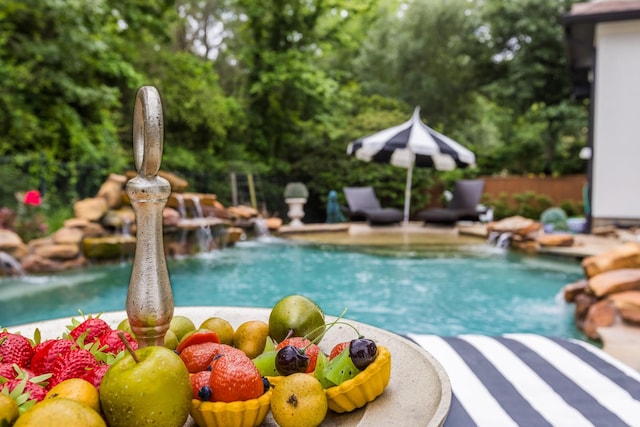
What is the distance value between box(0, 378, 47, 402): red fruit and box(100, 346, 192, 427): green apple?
0.32ft

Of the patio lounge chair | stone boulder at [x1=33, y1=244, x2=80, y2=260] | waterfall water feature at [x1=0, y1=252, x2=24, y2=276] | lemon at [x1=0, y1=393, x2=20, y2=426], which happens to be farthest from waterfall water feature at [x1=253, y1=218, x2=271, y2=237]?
lemon at [x1=0, y1=393, x2=20, y2=426]

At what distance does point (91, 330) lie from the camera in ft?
3.07

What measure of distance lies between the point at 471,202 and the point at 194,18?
12367mm

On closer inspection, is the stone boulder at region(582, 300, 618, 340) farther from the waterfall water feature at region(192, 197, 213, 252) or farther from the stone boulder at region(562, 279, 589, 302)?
the waterfall water feature at region(192, 197, 213, 252)

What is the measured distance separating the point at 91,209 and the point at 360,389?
8078 mm

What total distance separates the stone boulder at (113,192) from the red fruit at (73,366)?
814 cm

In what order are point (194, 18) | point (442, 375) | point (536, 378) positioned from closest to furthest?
point (442, 375) → point (536, 378) → point (194, 18)

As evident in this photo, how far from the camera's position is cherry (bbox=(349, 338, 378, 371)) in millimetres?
820

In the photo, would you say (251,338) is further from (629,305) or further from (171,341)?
(629,305)

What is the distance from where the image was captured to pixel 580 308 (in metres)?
4.38

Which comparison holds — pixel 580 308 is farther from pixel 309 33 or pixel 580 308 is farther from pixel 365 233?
pixel 309 33

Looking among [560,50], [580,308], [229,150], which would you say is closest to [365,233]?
[229,150]

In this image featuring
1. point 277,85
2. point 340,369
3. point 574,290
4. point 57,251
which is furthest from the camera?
point 277,85

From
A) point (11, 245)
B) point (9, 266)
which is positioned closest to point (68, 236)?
point (11, 245)
